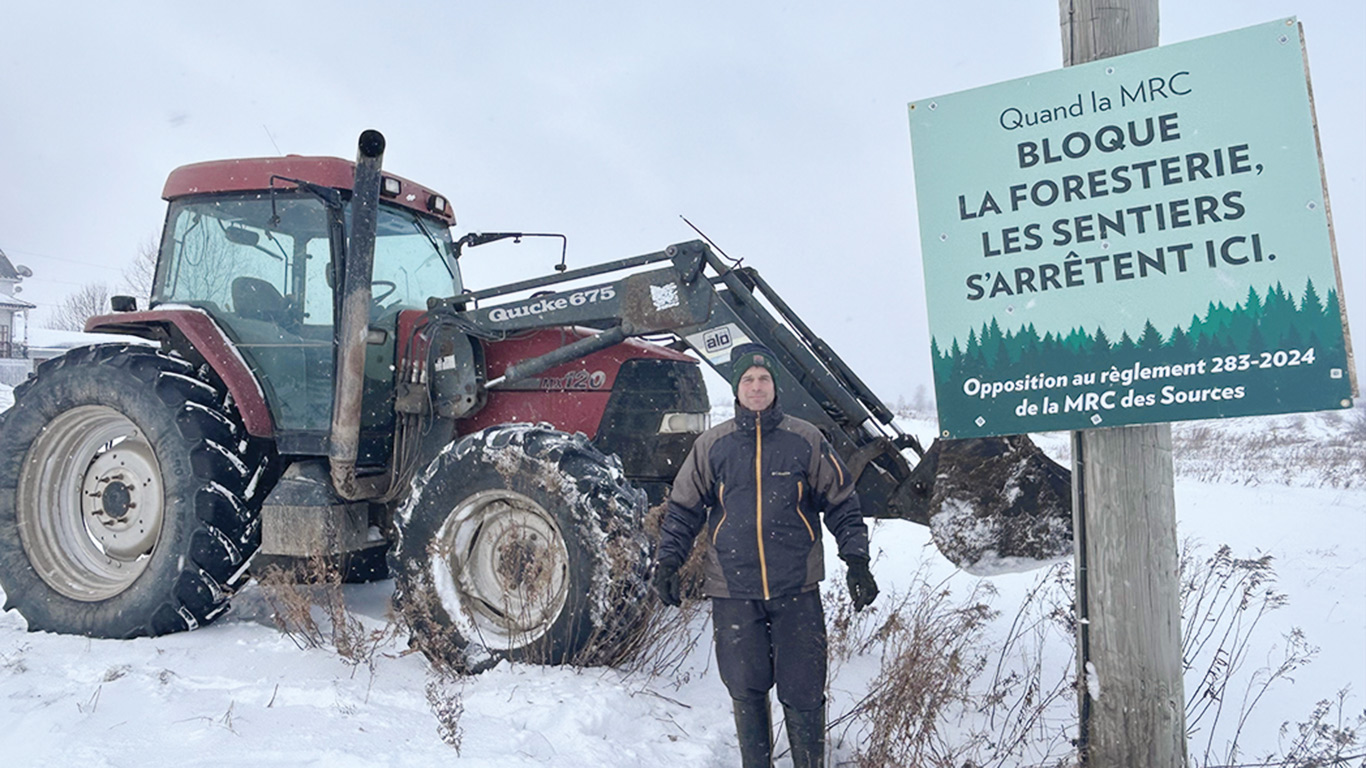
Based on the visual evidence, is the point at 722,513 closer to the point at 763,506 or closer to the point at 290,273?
the point at 763,506

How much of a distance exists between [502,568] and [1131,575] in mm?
2462

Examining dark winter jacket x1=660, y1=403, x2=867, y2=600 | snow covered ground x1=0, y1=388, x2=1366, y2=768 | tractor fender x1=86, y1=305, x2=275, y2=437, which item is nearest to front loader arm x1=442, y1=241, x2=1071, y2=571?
dark winter jacket x1=660, y1=403, x2=867, y2=600

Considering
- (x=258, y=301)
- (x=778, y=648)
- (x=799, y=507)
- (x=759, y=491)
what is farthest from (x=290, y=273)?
(x=778, y=648)

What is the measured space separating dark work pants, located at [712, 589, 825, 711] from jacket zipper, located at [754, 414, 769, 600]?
0.37 feet

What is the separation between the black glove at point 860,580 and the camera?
295 centimetres

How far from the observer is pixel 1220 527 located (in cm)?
952

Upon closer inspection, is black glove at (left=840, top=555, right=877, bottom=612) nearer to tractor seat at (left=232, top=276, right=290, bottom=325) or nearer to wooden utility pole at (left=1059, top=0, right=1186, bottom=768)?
wooden utility pole at (left=1059, top=0, right=1186, bottom=768)

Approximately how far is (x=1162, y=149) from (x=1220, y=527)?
28.3 ft

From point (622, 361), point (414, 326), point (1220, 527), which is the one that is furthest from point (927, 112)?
point (1220, 527)

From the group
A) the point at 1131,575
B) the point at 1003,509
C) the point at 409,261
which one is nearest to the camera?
the point at 1131,575

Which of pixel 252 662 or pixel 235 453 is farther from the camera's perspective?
pixel 235 453

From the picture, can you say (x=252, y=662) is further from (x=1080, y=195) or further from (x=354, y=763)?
(x=1080, y=195)

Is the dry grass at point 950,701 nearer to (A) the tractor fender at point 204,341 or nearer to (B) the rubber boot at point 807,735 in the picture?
(B) the rubber boot at point 807,735

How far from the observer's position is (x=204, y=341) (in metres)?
4.73
